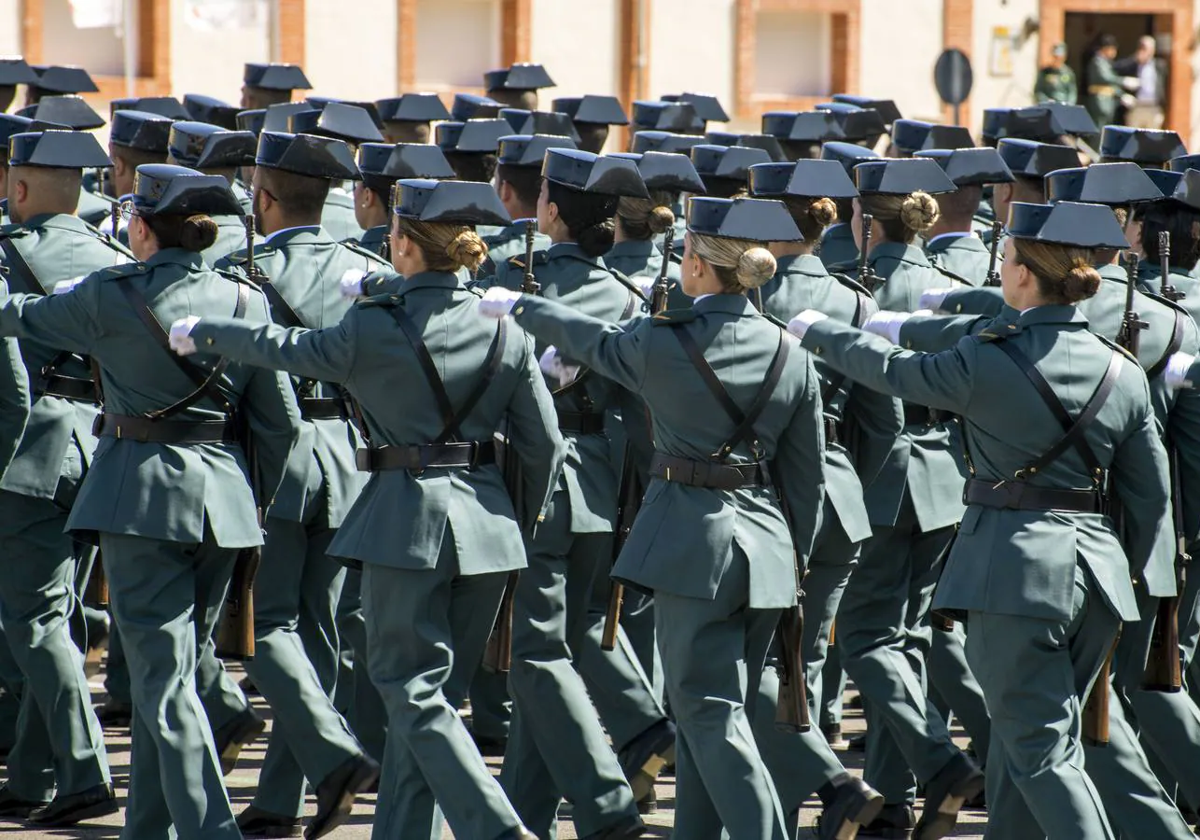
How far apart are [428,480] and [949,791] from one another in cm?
Result: 207

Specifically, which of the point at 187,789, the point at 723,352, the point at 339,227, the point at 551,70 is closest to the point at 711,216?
the point at 723,352

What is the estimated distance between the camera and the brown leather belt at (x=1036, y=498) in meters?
5.89

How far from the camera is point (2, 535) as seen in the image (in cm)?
711

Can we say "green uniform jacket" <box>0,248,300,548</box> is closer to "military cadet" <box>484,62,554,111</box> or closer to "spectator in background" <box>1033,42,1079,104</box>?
"military cadet" <box>484,62,554,111</box>

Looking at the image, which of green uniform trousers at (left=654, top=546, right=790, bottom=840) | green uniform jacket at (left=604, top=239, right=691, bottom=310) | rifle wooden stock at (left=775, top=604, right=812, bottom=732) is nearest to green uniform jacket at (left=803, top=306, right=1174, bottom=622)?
rifle wooden stock at (left=775, top=604, right=812, bottom=732)

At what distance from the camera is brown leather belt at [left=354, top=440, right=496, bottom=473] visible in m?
6.06

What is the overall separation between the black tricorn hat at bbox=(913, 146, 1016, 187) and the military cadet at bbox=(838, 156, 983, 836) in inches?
28.7

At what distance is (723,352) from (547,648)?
3.93 feet

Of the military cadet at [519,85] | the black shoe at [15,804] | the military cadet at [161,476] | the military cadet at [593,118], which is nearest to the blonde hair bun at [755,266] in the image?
the military cadet at [161,476]

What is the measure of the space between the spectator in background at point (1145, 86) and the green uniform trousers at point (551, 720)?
808 inches

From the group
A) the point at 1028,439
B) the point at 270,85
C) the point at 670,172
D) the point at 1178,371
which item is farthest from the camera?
the point at 270,85

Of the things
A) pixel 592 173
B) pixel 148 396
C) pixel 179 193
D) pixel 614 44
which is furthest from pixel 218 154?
pixel 614 44

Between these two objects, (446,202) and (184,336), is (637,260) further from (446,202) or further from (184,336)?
(184,336)

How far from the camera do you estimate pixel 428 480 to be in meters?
6.05
